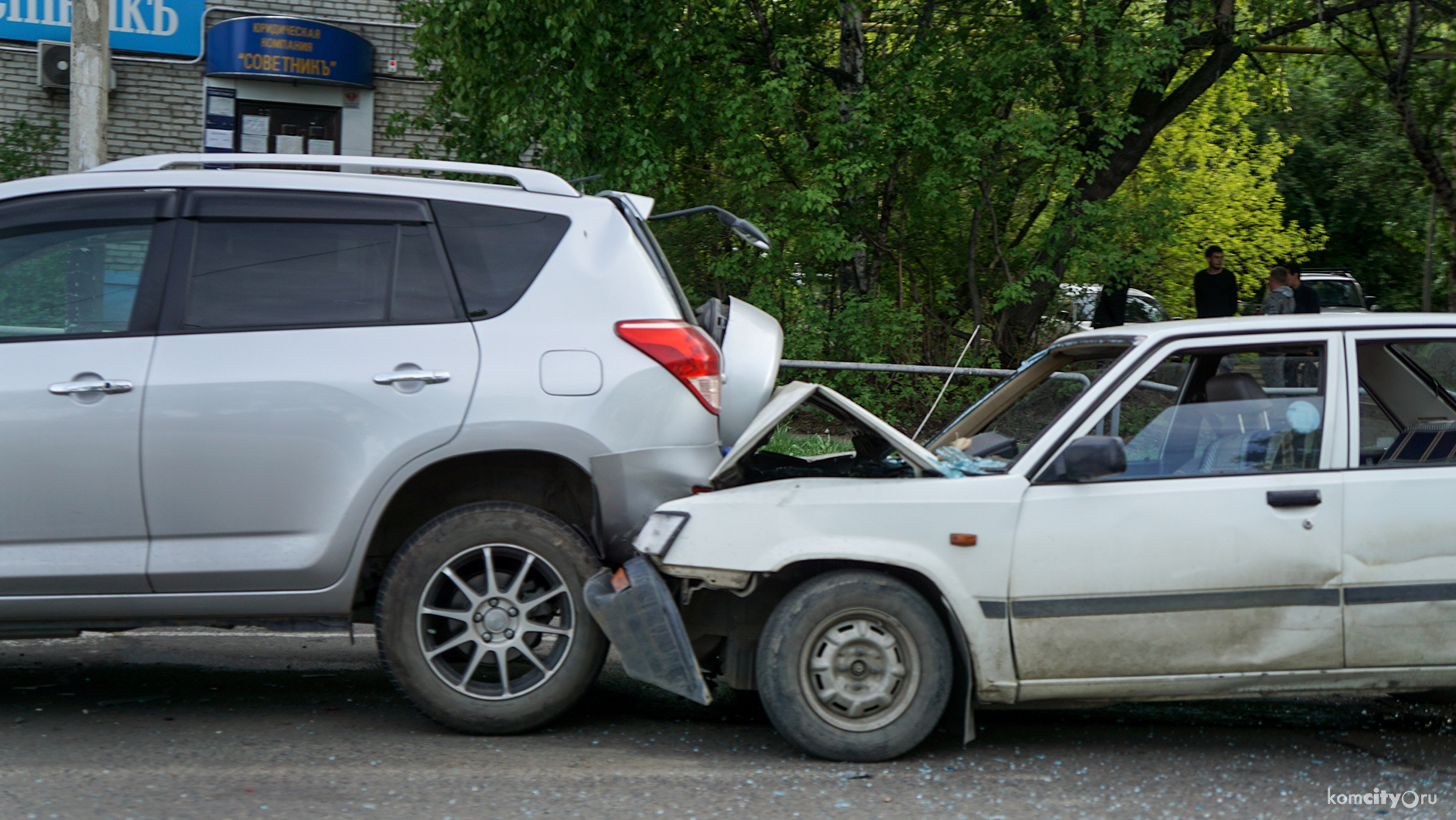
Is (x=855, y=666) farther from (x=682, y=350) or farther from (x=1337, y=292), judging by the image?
(x=1337, y=292)

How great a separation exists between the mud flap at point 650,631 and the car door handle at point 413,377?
0.96 meters

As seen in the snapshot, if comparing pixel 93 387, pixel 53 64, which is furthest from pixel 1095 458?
pixel 53 64

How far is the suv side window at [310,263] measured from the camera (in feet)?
14.9

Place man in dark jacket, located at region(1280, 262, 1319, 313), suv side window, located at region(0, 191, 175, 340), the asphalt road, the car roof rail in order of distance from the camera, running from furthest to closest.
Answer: man in dark jacket, located at region(1280, 262, 1319, 313), the car roof rail, suv side window, located at region(0, 191, 175, 340), the asphalt road

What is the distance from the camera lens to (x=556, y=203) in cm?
480

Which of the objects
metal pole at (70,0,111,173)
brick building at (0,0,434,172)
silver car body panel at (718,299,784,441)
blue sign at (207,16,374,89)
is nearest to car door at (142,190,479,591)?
silver car body panel at (718,299,784,441)

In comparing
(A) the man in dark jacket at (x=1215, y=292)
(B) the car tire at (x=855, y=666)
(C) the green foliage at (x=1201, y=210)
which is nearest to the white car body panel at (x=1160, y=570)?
(B) the car tire at (x=855, y=666)

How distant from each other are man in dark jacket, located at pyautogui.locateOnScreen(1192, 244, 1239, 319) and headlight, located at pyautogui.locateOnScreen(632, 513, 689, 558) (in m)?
10.1

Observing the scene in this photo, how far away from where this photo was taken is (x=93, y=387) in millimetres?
4348

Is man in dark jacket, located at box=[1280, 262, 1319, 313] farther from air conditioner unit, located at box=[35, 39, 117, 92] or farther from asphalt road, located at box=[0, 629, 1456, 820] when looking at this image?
air conditioner unit, located at box=[35, 39, 117, 92]

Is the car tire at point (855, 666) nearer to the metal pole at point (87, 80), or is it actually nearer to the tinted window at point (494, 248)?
the tinted window at point (494, 248)

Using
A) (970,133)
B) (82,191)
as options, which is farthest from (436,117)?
(82,191)

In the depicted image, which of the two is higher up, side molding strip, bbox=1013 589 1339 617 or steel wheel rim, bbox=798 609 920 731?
side molding strip, bbox=1013 589 1339 617

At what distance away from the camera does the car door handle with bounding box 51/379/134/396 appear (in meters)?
4.34
